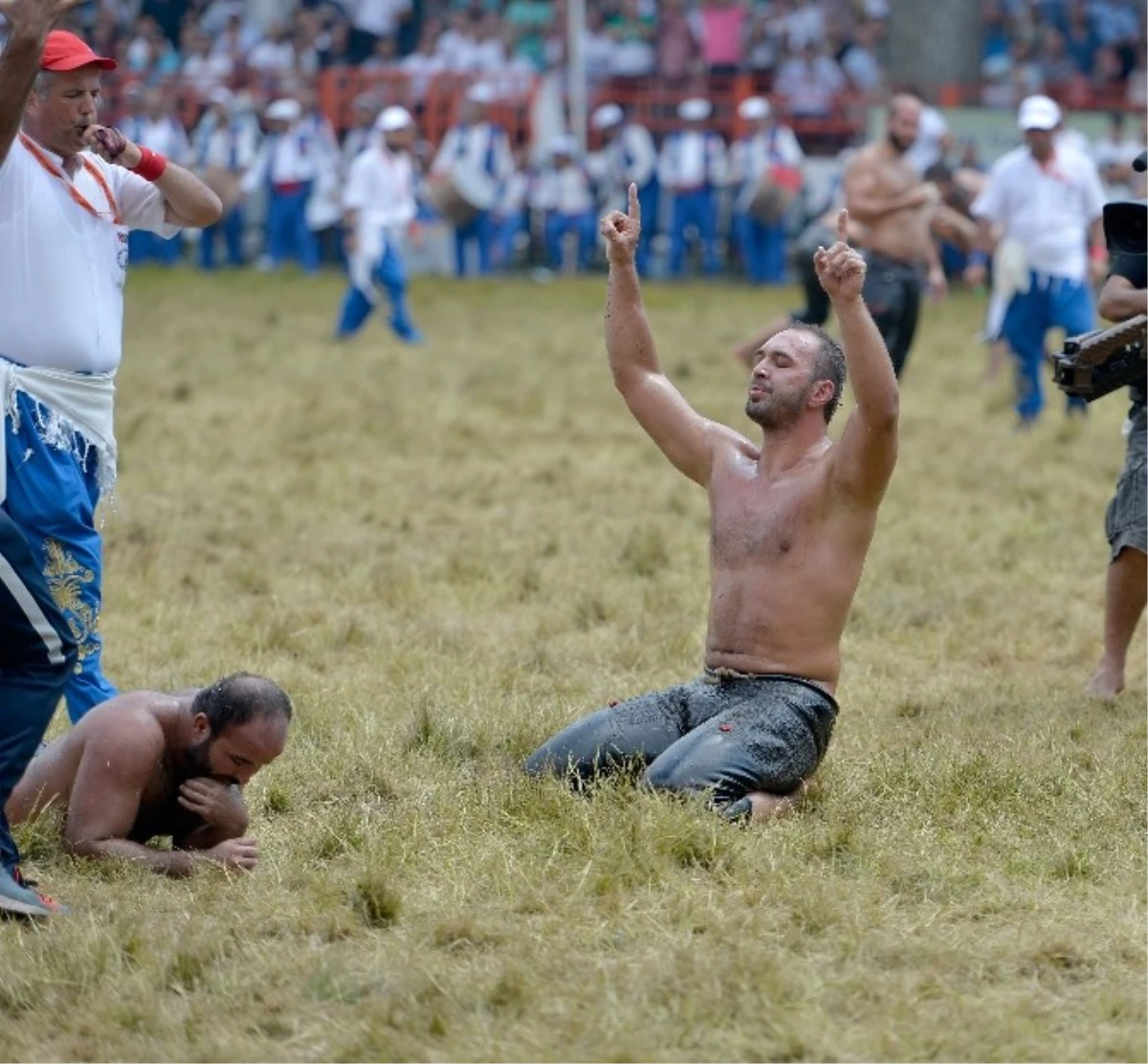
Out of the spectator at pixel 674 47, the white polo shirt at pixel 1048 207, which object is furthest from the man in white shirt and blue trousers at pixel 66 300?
the spectator at pixel 674 47

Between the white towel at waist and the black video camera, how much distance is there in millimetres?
2585

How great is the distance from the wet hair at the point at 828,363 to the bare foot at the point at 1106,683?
62.5 inches

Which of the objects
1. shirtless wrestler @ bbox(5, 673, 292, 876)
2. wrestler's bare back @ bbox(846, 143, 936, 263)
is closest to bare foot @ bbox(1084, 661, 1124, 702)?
shirtless wrestler @ bbox(5, 673, 292, 876)

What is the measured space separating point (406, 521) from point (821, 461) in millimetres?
4342

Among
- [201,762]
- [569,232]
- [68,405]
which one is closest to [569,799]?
[201,762]

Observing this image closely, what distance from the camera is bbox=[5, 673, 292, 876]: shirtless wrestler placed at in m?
4.85

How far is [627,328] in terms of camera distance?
232 inches

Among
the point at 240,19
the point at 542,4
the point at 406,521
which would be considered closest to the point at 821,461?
the point at 406,521

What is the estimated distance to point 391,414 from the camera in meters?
12.7

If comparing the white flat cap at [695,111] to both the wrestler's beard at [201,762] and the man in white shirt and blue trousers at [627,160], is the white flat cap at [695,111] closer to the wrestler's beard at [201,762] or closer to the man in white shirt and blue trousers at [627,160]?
the man in white shirt and blue trousers at [627,160]

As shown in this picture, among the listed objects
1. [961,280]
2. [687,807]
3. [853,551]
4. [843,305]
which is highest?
[843,305]

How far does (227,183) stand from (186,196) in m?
19.1

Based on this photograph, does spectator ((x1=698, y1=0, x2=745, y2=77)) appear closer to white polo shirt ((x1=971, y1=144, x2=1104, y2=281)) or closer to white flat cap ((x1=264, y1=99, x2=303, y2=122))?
white flat cap ((x1=264, y1=99, x2=303, y2=122))

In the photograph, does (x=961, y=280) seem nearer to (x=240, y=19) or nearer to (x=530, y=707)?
(x=240, y=19)
